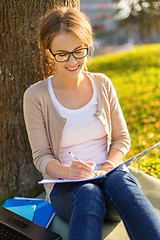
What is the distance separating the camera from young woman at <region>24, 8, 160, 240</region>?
5.99 feet

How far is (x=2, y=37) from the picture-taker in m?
2.51

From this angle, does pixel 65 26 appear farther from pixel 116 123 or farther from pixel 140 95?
pixel 140 95

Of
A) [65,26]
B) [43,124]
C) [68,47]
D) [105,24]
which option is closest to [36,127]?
[43,124]

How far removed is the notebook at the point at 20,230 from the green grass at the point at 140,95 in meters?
1.43

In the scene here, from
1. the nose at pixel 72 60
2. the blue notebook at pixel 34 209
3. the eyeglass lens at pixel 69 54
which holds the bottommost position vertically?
the blue notebook at pixel 34 209

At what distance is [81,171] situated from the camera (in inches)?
75.6

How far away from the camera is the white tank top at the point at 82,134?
85.7 inches

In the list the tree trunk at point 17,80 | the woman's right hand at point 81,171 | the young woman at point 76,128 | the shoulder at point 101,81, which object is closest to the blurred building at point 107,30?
the tree trunk at point 17,80

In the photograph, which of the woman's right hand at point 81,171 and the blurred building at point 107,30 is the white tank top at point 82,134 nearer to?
the woman's right hand at point 81,171

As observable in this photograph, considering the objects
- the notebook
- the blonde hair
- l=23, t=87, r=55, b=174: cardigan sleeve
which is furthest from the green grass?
the notebook

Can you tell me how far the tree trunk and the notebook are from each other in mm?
652

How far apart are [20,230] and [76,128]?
29.6 inches

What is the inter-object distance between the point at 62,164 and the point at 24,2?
131 centimetres

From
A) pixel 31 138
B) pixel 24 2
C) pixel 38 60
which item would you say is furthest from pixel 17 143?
pixel 24 2
